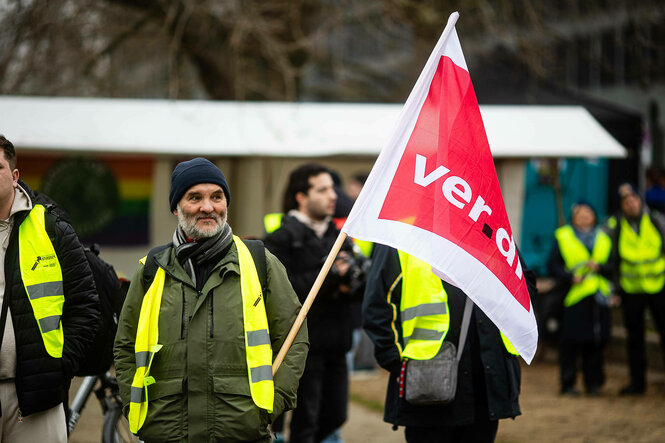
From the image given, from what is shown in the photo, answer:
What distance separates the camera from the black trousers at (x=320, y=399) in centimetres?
547

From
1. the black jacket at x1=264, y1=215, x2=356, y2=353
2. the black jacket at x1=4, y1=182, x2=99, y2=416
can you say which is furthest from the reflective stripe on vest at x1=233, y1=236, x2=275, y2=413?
the black jacket at x1=264, y1=215, x2=356, y2=353

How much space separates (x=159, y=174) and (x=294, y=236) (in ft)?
18.9

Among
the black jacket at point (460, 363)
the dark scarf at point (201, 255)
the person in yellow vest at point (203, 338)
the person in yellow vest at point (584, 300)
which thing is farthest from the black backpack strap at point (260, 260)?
the person in yellow vest at point (584, 300)

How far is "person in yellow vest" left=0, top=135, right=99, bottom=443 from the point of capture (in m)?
3.54

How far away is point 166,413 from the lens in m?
3.29

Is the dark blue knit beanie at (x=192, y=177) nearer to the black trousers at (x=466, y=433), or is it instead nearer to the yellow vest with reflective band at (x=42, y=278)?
the yellow vest with reflective band at (x=42, y=278)

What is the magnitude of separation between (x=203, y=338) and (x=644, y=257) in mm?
6730

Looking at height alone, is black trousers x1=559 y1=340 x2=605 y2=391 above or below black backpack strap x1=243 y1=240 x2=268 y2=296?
below

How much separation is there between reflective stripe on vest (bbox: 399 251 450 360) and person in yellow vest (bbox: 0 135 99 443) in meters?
1.48

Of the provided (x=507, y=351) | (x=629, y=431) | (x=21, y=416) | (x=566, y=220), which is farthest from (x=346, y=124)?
(x=21, y=416)

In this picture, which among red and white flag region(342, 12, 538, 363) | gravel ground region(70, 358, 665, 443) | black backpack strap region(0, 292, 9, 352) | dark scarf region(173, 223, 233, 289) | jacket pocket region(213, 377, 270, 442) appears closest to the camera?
jacket pocket region(213, 377, 270, 442)

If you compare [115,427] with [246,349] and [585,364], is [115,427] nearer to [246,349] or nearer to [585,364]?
[246,349]

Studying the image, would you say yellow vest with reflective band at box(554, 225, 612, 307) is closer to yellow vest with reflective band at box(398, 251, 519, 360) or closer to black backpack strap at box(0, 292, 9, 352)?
yellow vest with reflective band at box(398, 251, 519, 360)

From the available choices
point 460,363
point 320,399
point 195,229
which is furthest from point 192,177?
point 320,399
